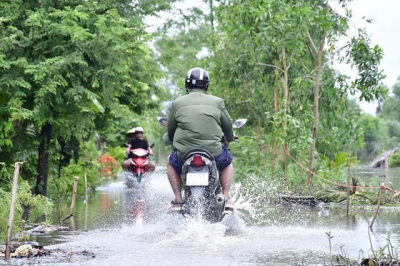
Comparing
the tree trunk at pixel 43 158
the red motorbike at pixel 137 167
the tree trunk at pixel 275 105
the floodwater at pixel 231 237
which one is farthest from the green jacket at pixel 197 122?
the red motorbike at pixel 137 167

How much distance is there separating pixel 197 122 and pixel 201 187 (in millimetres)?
830

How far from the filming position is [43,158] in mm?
17172

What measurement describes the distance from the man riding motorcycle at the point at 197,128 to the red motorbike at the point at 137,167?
13.3 m

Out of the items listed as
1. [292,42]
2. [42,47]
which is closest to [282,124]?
[292,42]

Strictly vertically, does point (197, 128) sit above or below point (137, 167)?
below

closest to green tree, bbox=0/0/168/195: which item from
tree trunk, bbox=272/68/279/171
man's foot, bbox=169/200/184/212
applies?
man's foot, bbox=169/200/184/212

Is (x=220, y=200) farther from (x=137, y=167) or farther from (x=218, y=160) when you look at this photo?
(x=137, y=167)

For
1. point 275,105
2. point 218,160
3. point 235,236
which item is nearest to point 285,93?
point 275,105

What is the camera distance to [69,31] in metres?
14.5

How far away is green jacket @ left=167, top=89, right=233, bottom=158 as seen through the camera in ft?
35.7

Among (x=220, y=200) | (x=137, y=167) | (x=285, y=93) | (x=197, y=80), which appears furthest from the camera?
(x=137, y=167)

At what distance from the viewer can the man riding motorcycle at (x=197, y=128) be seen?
10.9 meters

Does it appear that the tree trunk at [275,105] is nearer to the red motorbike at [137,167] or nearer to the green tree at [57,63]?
the red motorbike at [137,167]

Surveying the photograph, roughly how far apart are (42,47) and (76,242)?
5.90 m
